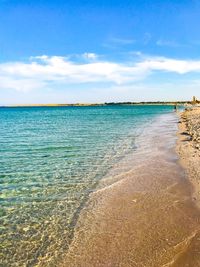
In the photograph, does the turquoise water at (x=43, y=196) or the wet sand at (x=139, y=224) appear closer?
the wet sand at (x=139, y=224)

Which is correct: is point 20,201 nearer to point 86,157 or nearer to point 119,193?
point 119,193

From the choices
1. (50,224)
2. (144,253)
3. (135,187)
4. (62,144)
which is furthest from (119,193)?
(62,144)

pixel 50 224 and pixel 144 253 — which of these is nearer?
pixel 144 253

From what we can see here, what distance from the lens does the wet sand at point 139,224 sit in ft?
23.0

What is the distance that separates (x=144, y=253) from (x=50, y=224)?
306cm

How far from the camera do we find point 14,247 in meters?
7.77

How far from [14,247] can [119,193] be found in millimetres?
4937

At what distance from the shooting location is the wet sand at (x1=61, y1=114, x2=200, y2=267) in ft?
23.0

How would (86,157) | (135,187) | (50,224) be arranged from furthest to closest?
(86,157) < (135,187) < (50,224)

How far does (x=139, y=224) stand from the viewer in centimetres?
883

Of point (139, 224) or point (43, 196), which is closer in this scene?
point (139, 224)

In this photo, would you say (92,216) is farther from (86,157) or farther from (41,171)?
(86,157)

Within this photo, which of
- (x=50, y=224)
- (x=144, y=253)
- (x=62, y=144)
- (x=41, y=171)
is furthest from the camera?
(x=62, y=144)

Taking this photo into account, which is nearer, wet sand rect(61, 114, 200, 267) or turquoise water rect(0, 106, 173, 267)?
wet sand rect(61, 114, 200, 267)
